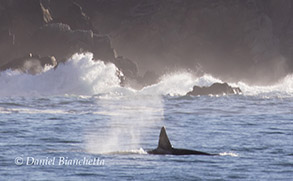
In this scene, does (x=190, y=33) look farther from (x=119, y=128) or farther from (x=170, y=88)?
(x=119, y=128)

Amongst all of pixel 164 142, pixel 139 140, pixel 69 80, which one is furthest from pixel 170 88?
pixel 164 142

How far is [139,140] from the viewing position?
27922 millimetres

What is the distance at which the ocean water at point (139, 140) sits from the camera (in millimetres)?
20125

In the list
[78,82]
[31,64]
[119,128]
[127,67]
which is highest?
[127,67]

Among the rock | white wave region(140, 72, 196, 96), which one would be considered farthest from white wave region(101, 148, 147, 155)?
white wave region(140, 72, 196, 96)

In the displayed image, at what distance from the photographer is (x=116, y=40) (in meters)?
97.2

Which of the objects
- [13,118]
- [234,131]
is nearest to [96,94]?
[13,118]

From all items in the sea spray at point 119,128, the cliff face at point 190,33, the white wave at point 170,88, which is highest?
the cliff face at point 190,33

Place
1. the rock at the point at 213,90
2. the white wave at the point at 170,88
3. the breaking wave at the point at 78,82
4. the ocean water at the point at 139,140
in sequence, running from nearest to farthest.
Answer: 1. the ocean water at the point at 139,140
2. the rock at the point at 213,90
3. the breaking wave at the point at 78,82
4. the white wave at the point at 170,88

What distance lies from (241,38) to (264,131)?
226 ft

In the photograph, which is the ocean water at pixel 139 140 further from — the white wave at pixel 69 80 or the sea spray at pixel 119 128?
the white wave at pixel 69 80

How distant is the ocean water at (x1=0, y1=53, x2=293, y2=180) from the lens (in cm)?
2012

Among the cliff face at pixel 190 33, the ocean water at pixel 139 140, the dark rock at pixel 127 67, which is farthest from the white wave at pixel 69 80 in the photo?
the cliff face at pixel 190 33

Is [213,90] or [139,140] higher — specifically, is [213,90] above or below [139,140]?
above
